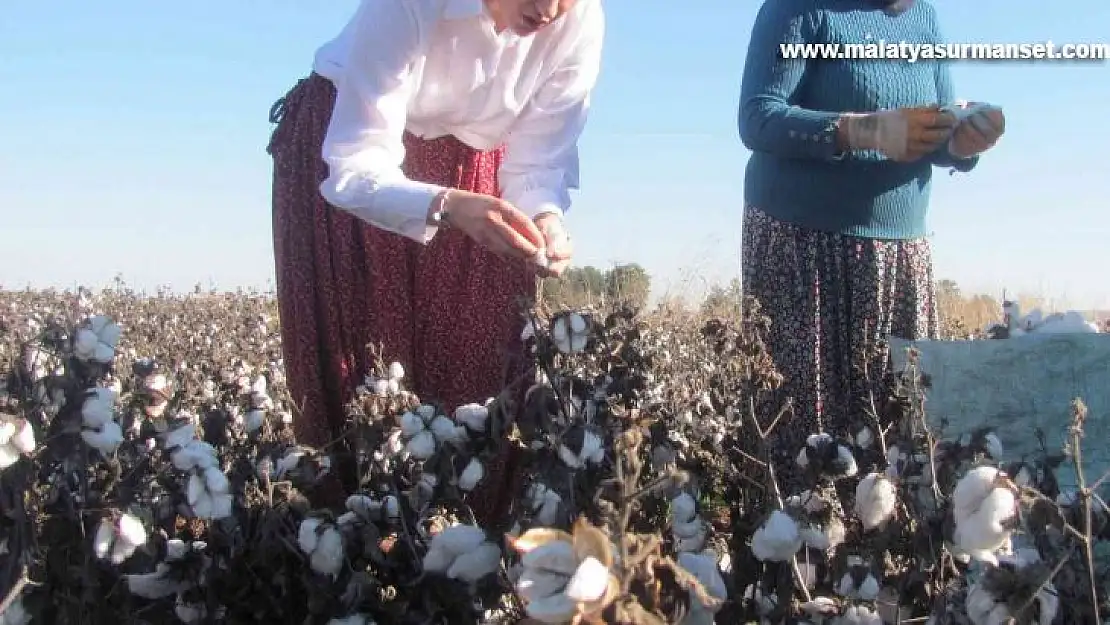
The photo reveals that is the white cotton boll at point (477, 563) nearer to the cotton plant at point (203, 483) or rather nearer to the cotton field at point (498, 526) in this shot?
the cotton field at point (498, 526)

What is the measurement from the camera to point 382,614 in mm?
1590

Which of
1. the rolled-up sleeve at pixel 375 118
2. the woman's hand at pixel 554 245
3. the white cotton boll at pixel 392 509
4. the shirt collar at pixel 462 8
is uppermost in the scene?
the shirt collar at pixel 462 8

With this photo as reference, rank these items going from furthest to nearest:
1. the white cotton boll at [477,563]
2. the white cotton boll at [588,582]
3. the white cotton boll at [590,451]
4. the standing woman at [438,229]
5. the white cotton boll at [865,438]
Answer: the standing woman at [438,229] < the white cotton boll at [865,438] < the white cotton boll at [590,451] < the white cotton boll at [477,563] < the white cotton boll at [588,582]

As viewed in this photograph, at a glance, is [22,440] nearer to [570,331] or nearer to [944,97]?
[570,331]

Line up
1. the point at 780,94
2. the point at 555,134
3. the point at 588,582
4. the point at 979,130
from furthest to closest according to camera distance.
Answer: the point at 780,94, the point at 979,130, the point at 555,134, the point at 588,582

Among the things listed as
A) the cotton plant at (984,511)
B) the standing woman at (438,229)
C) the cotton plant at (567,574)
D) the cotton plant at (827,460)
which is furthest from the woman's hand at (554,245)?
the cotton plant at (567,574)

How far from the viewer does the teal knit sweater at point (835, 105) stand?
3018 millimetres

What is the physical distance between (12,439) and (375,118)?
3.45 feet

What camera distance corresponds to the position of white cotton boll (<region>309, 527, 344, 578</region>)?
62.4 inches

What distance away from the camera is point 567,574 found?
923 millimetres

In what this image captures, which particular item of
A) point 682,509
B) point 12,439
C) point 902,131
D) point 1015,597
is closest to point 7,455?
point 12,439

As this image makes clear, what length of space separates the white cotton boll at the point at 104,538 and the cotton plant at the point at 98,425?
0.15 meters

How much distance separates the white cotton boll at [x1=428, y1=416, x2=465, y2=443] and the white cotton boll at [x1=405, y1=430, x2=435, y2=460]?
1 centimetres

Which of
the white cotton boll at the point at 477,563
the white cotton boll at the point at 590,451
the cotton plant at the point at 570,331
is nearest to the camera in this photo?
the white cotton boll at the point at 477,563
